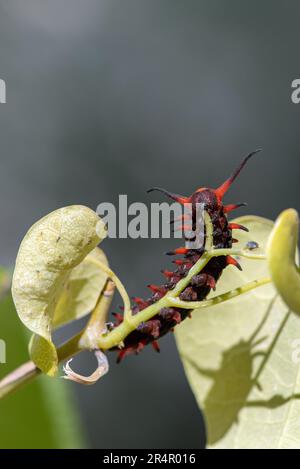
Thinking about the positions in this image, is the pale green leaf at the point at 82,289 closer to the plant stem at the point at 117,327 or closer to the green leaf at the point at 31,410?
the plant stem at the point at 117,327

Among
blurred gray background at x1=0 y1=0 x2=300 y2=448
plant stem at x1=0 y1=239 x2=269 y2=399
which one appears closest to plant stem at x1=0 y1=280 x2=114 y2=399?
plant stem at x1=0 y1=239 x2=269 y2=399

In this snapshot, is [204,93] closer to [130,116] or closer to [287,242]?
[130,116]

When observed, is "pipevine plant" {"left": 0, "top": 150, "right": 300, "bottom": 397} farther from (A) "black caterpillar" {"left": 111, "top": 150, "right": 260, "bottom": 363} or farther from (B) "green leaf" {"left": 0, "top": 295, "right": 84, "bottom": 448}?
(B) "green leaf" {"left": 0, "top": 295, "right": 84, "bottom": 448}

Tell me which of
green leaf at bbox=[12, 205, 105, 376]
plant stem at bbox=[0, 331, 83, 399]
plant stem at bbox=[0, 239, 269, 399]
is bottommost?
plant stem at bbox=[0, 331, 83, 399]

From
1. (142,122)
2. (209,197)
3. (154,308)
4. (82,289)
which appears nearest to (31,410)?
(82,289)

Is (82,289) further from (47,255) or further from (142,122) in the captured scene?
(142,122)

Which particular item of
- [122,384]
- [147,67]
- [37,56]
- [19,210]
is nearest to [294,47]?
[147,67]
